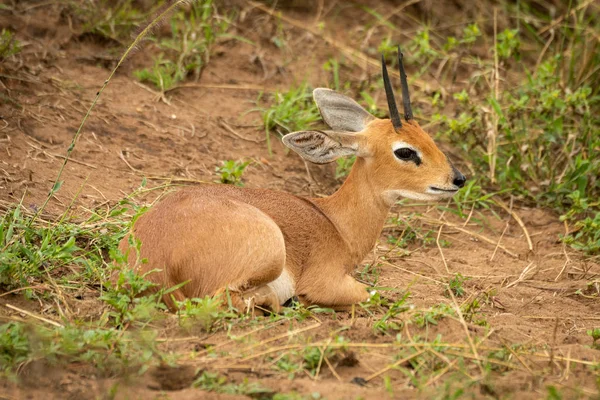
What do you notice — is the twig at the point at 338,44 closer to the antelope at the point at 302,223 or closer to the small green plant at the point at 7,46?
the small green plant at the point at 7,46

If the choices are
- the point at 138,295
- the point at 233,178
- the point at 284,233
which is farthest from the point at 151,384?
the point at 233,178

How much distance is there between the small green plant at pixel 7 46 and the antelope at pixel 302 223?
2.66 metres

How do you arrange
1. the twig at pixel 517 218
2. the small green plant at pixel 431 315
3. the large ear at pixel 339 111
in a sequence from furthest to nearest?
the twig at pixel 517 218
the large ear at pixel 339 111
the small green plant at pixel 431 315

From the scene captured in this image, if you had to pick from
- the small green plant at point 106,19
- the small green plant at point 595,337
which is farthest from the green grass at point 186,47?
the small green plant at point 595,337

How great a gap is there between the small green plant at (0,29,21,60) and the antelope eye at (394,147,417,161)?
353 cm

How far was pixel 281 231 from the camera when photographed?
5230mm

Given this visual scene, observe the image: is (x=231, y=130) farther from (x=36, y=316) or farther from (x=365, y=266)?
(x=36, y=316)

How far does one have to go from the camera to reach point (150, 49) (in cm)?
832

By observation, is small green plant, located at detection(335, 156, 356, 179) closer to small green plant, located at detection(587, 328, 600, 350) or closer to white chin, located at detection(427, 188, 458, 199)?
white chin, located at detection(427, 188, 458, 199)

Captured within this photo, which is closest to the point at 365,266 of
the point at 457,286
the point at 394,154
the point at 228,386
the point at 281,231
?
the point at 457,286

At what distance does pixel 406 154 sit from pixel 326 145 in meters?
0.55

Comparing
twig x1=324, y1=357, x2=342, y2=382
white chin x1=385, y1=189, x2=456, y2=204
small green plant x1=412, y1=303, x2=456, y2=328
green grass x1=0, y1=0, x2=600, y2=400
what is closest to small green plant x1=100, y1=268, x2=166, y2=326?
green grass x1=0, y1=0, x2=600, y2=400

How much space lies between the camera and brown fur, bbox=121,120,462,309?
184 inches

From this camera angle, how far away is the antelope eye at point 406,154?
5.56m
